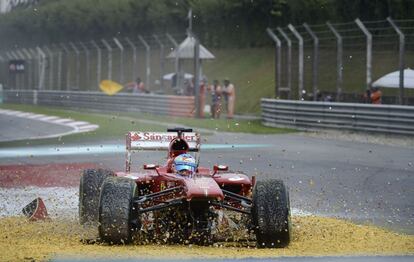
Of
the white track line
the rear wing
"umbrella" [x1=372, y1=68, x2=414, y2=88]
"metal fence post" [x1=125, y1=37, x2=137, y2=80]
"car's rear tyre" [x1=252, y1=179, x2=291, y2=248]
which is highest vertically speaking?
"metal fence post" [x1=125, y1=37, x2=137, y2=80]

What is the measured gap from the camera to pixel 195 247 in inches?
393

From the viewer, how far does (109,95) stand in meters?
49.2

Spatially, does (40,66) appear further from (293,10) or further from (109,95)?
(293,10)

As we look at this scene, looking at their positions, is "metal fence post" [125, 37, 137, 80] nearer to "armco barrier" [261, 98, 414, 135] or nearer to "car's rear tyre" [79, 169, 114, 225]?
"armco barrier" [261, 98, 414, 135]

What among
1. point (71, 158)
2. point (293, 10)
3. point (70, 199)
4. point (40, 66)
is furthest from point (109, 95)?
point (70, 199)

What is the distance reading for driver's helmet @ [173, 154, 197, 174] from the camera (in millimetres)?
11078

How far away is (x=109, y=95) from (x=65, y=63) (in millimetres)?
10820

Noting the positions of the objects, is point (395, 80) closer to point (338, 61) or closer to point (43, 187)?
point (338, 61)

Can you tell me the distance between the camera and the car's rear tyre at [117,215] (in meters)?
9.80

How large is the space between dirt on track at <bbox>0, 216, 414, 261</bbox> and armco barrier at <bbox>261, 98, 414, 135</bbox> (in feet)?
48.6

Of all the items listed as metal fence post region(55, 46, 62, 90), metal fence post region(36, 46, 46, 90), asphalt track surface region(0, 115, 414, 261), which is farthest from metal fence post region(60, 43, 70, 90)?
asphalt track surface region(0, 115, 414, 261)

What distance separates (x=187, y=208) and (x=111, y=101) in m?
38.6

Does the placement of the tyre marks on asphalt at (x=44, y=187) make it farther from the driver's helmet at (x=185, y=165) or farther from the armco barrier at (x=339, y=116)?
the armco barrier at (x=339, y=116)

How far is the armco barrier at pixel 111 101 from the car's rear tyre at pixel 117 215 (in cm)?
2954
